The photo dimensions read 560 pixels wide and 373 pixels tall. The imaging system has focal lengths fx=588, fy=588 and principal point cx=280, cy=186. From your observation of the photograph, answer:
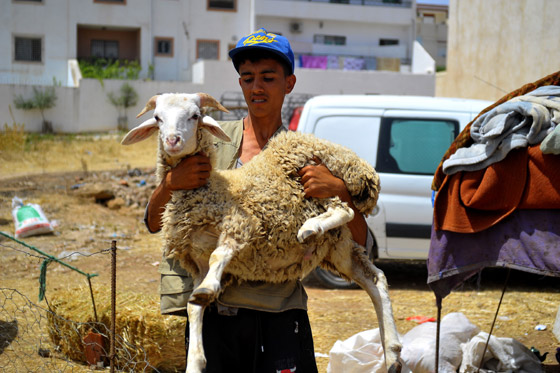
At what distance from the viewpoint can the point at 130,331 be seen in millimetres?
4191

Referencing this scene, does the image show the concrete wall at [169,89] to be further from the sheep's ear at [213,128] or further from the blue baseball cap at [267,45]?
the sheep's ear at [213,128]

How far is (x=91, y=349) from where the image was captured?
4227 mm

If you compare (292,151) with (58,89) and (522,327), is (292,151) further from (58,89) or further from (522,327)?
(58,89)

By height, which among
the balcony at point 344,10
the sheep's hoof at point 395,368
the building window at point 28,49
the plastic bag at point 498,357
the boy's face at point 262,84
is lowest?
the plastic bag at point 498,357

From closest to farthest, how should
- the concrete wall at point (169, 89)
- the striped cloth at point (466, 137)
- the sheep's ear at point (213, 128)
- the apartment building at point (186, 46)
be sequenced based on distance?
the sheep's ear at point (213, 128) → the striped cloth at point (466, 137) → the concrete wall at point (169, 89) → the apartment building at point (186, 46)

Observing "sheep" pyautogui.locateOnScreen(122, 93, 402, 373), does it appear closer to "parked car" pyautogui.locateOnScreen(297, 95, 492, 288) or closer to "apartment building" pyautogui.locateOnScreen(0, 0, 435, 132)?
"parked car" pyautogui.locateOnScreen(297, 95, 492, 288)

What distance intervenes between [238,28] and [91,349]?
29619 mm

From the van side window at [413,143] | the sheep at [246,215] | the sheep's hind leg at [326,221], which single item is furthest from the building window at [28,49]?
the sheep's hind leg at [326,221]

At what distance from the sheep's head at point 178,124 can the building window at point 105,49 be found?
31.3m

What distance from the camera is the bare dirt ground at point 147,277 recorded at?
17.3 ft

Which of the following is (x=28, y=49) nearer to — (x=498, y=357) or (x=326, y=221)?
(x=498, y=357)

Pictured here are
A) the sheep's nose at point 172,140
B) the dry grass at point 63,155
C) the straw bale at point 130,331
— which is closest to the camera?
the sheep's nose at point 172,140

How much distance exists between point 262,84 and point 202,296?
Answer: 36.0 inches

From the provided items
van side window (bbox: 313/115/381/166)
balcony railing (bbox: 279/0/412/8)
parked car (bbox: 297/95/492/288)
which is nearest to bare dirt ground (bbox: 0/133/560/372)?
parked car (bbox: 297/95/492/288)
